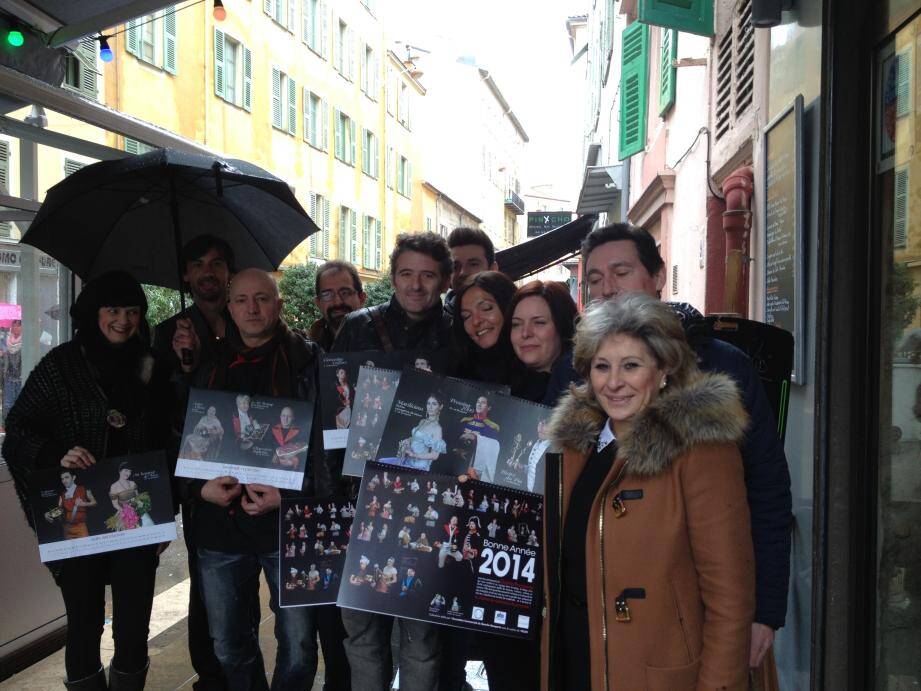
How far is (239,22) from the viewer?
2086cm

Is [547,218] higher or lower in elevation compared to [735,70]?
higher

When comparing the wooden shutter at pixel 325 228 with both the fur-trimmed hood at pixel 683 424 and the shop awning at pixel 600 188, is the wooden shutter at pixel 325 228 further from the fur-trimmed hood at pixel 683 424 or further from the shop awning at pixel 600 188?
the fur-trimmed hood at pixel 683 424

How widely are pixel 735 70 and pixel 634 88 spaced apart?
18.5 ft

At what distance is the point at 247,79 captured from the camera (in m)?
21.2

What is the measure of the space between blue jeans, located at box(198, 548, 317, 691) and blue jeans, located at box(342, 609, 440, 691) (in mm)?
241

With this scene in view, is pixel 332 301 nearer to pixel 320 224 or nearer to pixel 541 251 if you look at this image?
pixel 541 251

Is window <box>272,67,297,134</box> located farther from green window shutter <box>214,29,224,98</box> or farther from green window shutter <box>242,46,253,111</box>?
green window shutter <box>214,29,224,98</box>

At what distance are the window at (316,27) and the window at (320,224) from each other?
177 inches

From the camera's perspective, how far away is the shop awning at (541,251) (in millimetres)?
10070

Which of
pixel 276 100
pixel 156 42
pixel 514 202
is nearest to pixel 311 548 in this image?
pixel 156 42

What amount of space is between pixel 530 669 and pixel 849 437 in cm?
135

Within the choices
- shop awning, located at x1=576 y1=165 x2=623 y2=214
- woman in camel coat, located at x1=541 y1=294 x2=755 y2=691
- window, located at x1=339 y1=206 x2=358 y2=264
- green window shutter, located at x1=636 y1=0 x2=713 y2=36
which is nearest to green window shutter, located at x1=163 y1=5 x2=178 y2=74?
shop awning, located at x1=576 y1=165 x2=623 y2=214

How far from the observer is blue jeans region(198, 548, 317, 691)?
3.31 metres

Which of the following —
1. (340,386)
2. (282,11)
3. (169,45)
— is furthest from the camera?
(282,11)
